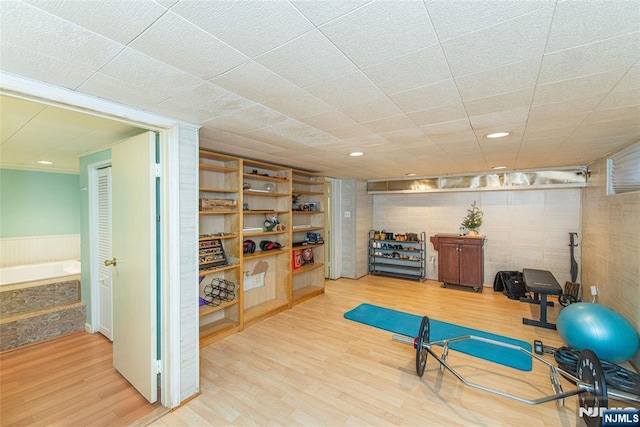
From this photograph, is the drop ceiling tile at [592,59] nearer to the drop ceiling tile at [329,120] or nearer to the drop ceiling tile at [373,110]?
the drop ceiling tile at [373,110]

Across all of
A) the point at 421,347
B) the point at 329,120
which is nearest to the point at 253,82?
the point at 329,120

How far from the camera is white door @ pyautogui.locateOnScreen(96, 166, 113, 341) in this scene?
311cm

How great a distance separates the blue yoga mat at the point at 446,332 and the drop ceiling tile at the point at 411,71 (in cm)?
292

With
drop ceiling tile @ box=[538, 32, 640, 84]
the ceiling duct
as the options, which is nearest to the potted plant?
the ceiling duct

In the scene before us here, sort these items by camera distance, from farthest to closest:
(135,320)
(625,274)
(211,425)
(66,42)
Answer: (625,274)
(135,320)
(211,425)
(66,42)

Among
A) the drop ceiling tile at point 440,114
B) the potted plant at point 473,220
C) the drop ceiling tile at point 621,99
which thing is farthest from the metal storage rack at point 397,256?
the drop ceiling tile at point 621,99

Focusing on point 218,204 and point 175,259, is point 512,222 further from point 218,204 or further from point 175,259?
point 175,259

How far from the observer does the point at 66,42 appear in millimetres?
1086

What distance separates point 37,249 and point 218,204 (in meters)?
3.79

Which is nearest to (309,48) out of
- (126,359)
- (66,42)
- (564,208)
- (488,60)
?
(488,60)

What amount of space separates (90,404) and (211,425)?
110 centimetres

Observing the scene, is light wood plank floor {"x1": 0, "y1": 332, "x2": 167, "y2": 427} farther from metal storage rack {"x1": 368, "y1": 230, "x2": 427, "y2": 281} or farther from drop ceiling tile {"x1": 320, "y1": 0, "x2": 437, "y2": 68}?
metal storage rack {"x1": 368, "y1": 230, "x2": 427, "y2": 281}

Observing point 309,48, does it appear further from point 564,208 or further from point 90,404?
point 564,208

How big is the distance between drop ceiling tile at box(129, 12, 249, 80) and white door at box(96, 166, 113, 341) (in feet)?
8.43
